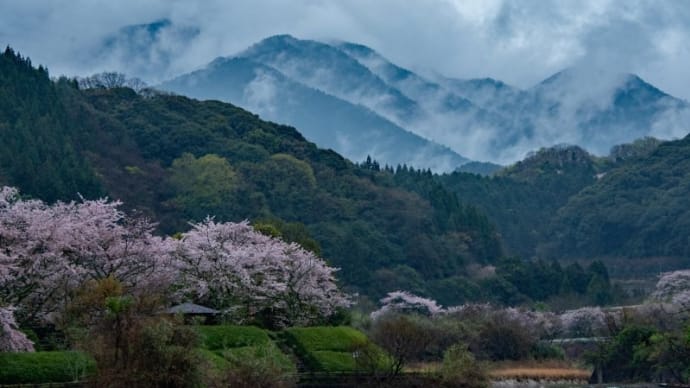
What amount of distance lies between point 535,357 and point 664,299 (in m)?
13.4

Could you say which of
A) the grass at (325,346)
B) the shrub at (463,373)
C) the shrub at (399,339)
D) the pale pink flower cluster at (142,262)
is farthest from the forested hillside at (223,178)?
the shrub at (463,373)

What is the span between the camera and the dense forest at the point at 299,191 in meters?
71.9

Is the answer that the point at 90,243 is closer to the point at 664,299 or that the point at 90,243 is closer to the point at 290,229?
the point at 290,229

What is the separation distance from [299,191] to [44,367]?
57.8 meters

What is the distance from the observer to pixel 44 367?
25.7 metres

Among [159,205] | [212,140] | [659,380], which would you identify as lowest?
[659,380]

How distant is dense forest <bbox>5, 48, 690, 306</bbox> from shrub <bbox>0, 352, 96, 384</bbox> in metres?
26.7

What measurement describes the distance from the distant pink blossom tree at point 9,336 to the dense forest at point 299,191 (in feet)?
85.2

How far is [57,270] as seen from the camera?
103 feet

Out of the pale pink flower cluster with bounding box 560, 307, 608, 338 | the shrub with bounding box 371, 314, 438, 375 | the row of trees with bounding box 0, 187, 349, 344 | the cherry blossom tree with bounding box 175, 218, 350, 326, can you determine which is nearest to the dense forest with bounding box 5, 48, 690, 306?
the cherry blossom tree with bounding box 175, 218, 350, 326

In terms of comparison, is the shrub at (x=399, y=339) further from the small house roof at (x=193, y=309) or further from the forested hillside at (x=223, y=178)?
the forested hillside at (x=223, y=178)

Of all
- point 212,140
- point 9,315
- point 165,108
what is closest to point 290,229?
point 9,315

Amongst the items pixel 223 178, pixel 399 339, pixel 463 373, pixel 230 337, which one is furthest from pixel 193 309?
pixel 223 178

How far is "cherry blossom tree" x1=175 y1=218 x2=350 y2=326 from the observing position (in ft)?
126
